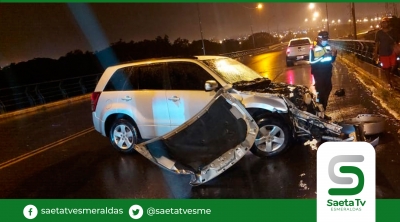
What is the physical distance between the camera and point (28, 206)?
13.1ft

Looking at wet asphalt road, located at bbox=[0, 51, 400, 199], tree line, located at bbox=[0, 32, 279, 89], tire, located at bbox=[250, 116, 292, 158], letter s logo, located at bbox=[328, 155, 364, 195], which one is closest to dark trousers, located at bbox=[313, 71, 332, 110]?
wet asphalt road, located at bbox=[0, 51, 400, 199]

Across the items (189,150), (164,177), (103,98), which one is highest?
(103,98)

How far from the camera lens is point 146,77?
6.49 metres

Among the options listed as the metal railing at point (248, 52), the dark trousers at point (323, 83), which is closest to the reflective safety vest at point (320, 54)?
the dark trousers at point (323, 83)

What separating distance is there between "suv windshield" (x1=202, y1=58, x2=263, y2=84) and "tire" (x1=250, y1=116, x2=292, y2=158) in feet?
2.65

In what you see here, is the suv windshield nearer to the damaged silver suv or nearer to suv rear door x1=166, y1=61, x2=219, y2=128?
the damaged silver suv

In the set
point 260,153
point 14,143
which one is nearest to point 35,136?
A: point 14,143

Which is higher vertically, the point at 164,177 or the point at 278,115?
the point at 278,115

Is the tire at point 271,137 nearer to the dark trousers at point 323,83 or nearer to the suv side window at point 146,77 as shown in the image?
the suv side window at point 146,77

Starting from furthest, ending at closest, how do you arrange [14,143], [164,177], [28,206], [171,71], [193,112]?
[14,143], [171,71], [193,112], [164,177], [28,206]

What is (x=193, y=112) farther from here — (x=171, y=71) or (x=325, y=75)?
(x=325, y=75)

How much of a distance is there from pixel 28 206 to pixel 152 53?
77.6 feet

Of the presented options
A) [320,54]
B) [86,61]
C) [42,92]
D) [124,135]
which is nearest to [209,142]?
[124,135]

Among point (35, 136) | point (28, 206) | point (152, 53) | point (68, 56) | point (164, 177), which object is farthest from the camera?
point (68, 56)
